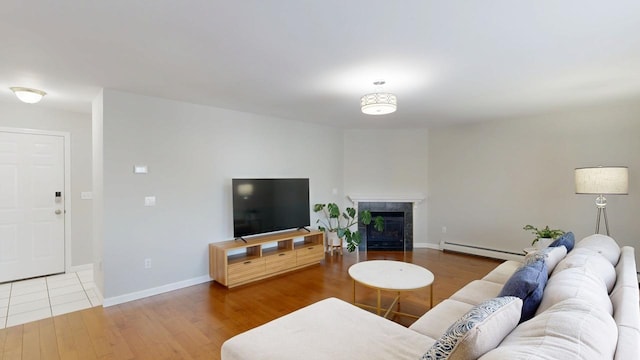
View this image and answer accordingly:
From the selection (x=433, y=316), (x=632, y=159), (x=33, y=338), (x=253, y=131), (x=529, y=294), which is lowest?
(x=33, y=338)

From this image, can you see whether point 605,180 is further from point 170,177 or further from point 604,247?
point 170,177

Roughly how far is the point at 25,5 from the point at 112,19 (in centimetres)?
43

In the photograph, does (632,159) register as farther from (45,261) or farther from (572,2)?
(45,261)

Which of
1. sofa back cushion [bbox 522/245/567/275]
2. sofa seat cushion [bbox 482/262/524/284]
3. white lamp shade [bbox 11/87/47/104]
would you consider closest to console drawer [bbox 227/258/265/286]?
sofa seat cushion [bbox 482/262/524/284]

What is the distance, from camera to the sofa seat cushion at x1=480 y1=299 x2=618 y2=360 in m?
0.91

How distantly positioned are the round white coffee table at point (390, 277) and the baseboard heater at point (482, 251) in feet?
8.98

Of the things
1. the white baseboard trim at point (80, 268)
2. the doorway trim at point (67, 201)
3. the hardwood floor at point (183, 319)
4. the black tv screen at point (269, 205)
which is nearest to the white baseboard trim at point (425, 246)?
the hardwood floor at point (183, 319)

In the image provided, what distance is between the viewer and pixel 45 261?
425cm

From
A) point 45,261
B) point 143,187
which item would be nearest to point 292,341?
point 143,187

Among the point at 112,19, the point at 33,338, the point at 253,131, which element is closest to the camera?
the point at 112,19

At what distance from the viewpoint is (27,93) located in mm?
3246

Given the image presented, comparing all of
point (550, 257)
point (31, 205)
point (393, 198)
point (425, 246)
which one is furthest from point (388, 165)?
point (31, 205)

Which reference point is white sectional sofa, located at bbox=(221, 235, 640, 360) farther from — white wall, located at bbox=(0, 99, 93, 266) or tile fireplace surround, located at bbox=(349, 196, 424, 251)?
white wall, located at bbox=(0, 99, 93, 266)

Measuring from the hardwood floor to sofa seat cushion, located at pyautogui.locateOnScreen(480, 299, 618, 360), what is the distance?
6.30 ft
